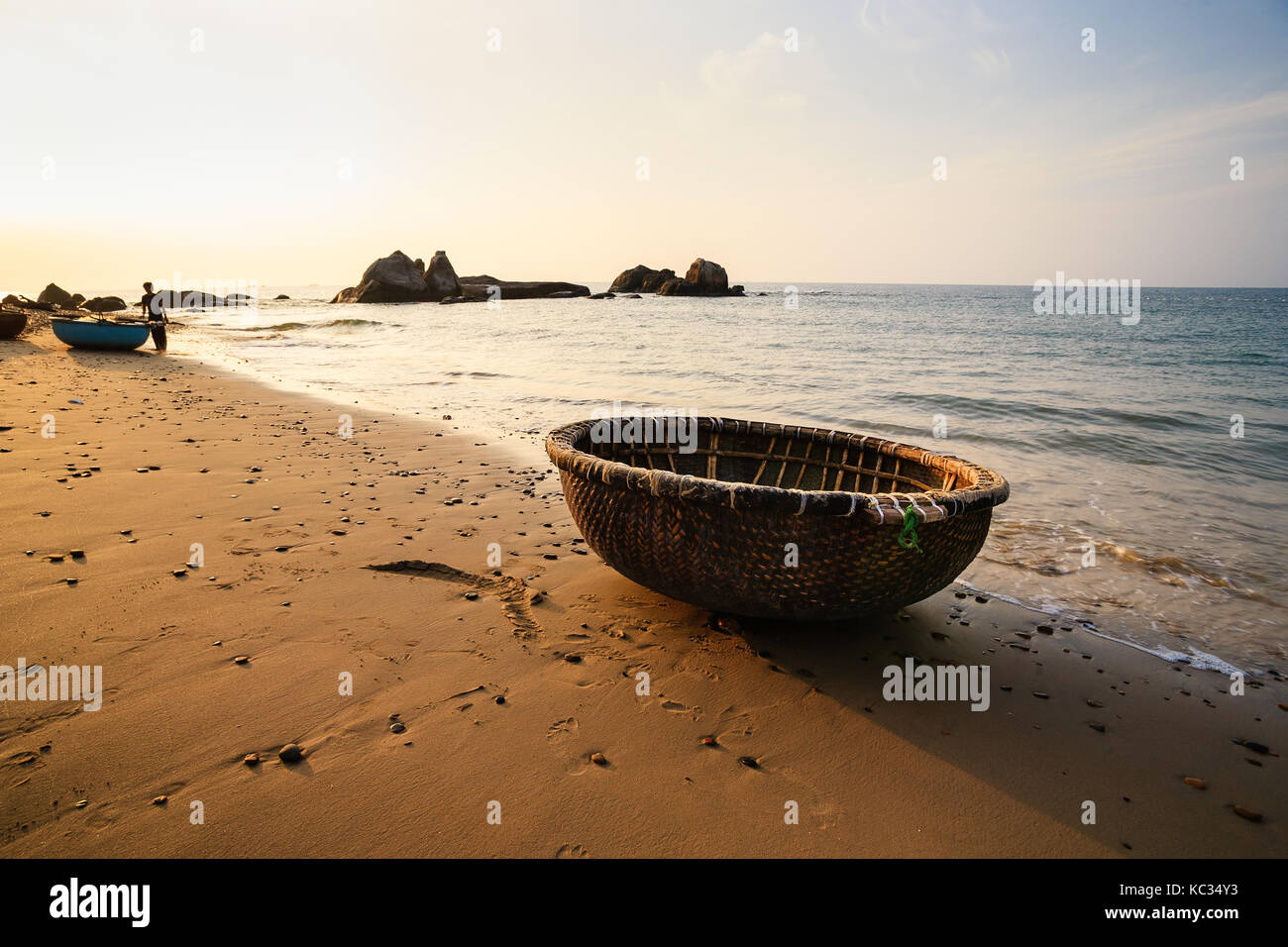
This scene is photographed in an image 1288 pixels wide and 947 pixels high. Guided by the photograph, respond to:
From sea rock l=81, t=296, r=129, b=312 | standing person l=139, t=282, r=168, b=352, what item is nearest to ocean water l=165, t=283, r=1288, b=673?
standing person l=139, t=282, r=168, b=352

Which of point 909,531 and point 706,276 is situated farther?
point 706,276

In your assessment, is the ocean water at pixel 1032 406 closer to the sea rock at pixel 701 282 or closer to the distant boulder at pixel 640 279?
the sea rock at pixel 701 282

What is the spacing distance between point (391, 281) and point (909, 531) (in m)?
63.3

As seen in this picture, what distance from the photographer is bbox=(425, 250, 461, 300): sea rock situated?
6288 cm

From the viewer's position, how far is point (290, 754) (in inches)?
99.8

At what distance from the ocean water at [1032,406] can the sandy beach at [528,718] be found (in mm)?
1261

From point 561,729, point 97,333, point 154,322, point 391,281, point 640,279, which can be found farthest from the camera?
point 640,279

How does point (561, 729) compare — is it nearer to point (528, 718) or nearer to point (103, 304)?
point (528, 718)

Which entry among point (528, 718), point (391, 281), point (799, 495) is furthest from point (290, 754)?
point (391, 281)

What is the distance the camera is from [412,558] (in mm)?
4453

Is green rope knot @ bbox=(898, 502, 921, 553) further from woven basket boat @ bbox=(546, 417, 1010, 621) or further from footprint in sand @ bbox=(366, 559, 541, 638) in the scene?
footprint in sand @ bbox=(366, 559, 541, 638)
